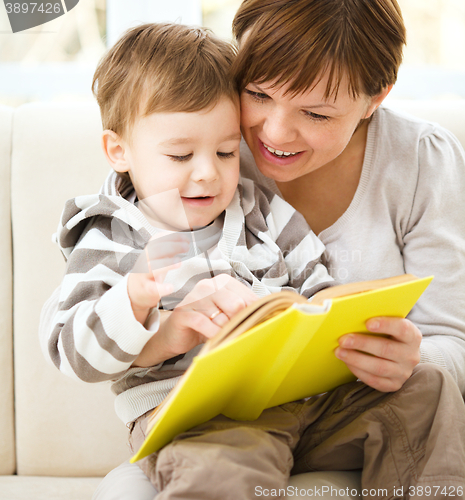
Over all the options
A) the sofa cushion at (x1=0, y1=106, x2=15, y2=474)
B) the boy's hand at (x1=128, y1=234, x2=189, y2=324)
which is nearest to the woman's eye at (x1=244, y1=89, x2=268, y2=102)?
the boy's hand at (x1=128, y1=234, x2=189, y2=324)

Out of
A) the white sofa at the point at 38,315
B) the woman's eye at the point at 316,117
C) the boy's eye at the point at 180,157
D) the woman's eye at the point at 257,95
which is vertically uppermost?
the woman's eye at the point at 257,95

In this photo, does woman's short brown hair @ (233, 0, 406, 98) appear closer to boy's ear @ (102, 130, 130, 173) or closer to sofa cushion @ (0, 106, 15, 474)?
boy's ear @ (102, 130, 130, 173)

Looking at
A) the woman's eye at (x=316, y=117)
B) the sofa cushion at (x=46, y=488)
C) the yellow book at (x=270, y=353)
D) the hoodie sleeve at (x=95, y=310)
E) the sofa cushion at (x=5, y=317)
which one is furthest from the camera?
the sofa cushion at (x=5, y=317)

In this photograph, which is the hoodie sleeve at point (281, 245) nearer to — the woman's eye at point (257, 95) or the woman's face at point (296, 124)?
the woman's face at point (296, 124)

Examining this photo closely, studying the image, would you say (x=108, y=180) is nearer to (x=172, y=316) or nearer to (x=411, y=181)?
(x=172, y=316)

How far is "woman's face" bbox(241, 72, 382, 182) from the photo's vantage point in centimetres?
90

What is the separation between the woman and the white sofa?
411mm

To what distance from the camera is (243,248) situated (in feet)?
3.17

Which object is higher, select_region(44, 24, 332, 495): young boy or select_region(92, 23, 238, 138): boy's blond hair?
select_region(92, 23, 238, 138): boy's blond hair

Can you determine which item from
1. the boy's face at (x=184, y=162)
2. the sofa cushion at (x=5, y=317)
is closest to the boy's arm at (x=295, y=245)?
the boy's face at (x=184, y=162)

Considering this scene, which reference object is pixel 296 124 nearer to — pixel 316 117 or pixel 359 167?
pixel 316 117

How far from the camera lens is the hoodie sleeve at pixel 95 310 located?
0.71m

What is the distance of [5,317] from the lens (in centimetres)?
123

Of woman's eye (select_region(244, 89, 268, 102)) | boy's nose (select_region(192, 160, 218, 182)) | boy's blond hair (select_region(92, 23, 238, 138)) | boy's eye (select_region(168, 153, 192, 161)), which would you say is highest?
boy's blond hair (select_region(92, 23, 238, 138))
